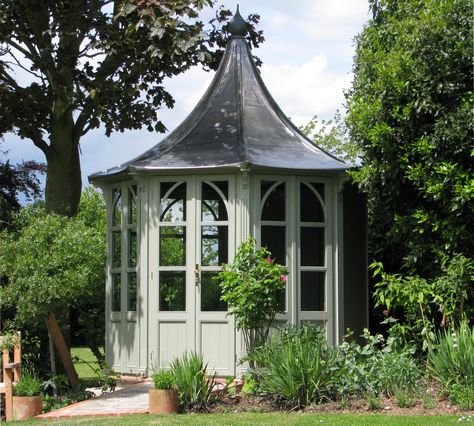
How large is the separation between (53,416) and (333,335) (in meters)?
3.81

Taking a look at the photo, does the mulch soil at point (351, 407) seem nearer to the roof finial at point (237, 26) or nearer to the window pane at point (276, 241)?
the window pane at point (276, 241)

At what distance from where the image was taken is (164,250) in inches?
432

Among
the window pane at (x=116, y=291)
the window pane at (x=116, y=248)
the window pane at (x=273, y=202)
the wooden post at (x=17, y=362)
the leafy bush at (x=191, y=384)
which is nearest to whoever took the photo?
the leafy bush at (x=191, y=384)

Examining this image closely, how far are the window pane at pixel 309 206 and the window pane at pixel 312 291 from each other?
704 mm

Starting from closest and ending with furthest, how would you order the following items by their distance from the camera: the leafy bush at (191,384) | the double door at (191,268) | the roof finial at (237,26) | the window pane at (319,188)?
the leafy bush at (191,384) < the double door at (191,268) < the window pane at (319,188) < the roof finial at (237,26)

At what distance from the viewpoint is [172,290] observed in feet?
35.7

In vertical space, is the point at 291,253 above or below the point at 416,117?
below

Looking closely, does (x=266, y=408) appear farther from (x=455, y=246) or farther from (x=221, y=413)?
(x=455, y=246)

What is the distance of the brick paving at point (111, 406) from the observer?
8969 mm

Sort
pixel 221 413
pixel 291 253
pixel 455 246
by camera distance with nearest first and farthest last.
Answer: pixel 221 413
pixel 455 246
pixel 291 253

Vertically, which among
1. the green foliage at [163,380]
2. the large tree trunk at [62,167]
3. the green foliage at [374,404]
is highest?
the large tree trunk at [62,167]

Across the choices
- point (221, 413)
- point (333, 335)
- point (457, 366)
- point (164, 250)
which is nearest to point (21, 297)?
point (164, 250)

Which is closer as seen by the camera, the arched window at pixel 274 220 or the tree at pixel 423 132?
the tree at pixel 423 132

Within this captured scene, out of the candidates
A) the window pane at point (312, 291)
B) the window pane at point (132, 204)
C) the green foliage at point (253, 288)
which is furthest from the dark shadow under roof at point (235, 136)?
the window pane at point (312, 291)
